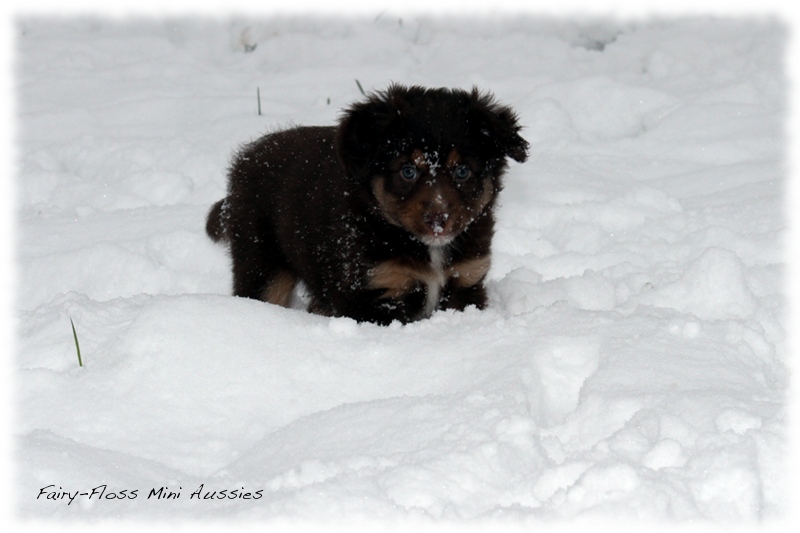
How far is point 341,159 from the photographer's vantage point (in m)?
3.32

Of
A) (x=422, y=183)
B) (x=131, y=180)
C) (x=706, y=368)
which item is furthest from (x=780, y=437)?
(x=131, y=180)

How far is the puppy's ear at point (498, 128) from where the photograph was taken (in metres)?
3.35

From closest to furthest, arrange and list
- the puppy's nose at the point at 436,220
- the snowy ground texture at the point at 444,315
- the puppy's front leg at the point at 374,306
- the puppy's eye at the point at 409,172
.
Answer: the snowy ground texture at the point at 444,315 → the puppy's nose at the point at 436,220 → the puppy's eye at the point at 409,172 → the puppy's front leg at the point at 374,306

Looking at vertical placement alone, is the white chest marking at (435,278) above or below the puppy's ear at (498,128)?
below

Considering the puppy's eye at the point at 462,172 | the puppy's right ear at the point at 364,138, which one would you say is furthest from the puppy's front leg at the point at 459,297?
the puppy's right ear at the point at 364,138

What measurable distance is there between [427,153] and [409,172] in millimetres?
95

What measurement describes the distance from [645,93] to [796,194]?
1429 millimetres

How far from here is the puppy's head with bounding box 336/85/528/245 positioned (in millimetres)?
3223

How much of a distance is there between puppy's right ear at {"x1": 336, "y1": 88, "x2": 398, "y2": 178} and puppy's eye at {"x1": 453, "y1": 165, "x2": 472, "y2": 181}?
0.27 meters

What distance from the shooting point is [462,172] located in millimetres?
3297

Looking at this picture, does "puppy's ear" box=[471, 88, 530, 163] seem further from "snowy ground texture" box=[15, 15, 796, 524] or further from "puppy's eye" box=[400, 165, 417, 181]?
"snowy ground texture" box=[15, 15, 796, 524]

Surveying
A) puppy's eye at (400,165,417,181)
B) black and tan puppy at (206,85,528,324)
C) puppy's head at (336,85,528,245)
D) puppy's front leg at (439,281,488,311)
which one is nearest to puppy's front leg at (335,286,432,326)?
black and tan puppy at (206,85,528,324)

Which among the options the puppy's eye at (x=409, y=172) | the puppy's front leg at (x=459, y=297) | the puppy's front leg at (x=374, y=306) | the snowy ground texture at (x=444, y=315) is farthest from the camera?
the puppy's front leg at (x=459, y=297)

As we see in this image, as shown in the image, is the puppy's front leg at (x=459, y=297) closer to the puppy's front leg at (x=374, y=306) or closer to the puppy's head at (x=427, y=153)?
the puppy's front leg at (x=374, y=306)
